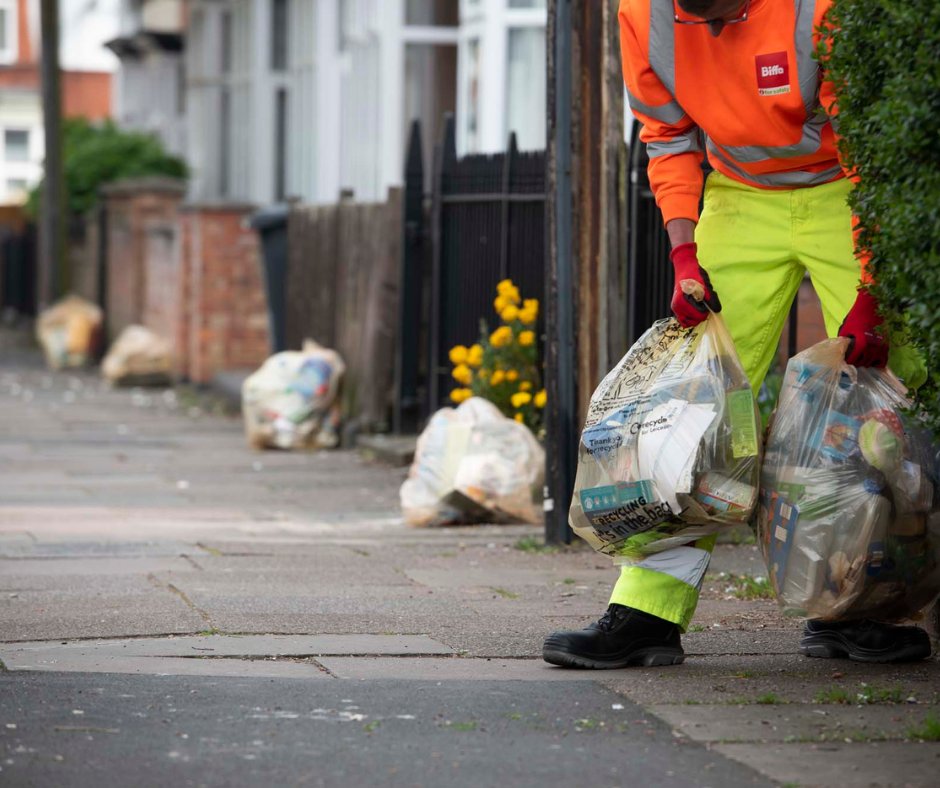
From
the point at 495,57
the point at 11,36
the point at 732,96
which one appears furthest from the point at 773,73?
the point at 11,36

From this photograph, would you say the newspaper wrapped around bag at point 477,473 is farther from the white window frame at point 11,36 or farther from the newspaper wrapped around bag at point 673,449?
the white window frame at point 11,36

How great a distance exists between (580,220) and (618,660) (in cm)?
258

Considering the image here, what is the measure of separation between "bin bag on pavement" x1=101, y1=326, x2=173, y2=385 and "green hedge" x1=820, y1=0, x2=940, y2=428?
45.9ft

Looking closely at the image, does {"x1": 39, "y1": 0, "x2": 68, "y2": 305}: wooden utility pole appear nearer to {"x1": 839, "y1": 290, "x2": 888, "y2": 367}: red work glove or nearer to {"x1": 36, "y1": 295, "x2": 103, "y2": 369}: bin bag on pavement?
{"x1": 36, "y1": 295, "x2": 103, "y2": 369}: bin bag on pavement

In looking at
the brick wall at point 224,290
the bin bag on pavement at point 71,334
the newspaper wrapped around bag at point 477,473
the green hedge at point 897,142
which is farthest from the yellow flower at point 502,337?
the bin bag on pavement at point 71,334

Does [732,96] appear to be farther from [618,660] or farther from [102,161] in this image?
[102,161]

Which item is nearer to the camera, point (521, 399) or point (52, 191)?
point (521, 399)

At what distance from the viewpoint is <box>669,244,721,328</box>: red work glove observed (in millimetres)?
4246

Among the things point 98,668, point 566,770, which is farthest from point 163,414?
point 566,770

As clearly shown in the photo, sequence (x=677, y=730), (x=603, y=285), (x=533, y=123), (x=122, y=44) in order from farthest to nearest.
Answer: (x=122, y=44) < (x=533, y=123) < (x=603, y=285) < (x=677, y=730)

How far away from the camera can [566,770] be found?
3.36m

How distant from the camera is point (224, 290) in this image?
1577cm

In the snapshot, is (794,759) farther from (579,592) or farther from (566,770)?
(579,592)

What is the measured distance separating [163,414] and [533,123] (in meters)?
4.25
